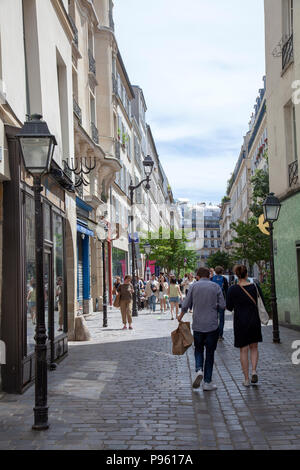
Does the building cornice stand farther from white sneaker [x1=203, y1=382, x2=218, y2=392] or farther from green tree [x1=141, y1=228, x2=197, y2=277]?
green tree [x1=141, y1=228, x2=197, y2=277]

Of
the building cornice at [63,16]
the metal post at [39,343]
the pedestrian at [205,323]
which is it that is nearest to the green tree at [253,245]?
the building cornice at [63,16]

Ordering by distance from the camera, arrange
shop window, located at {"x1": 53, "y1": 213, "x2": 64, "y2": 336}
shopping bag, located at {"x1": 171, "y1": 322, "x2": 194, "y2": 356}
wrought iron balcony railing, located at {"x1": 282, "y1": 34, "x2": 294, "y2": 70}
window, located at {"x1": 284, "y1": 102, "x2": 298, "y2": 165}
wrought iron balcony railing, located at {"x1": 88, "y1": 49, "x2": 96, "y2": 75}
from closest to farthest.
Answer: shopping bag, located at {"x1": 171, "y1": 322, "x2": 194, "y2": 356} < shop window, located at {"x1": 53, "y1": 213, "x2": 64, "y2": 336} < wrought iron balcony railing, located at {"x1": 282, "y1": 34, "x2": 294, "y2": 70} < window, located at {"x1": 284, "y1": 102, "x2": 298, "y2": 165} < wrought iron balcony railing, located at {"x1": 88, "y1": 49, "x2": 96, "y2": 75}

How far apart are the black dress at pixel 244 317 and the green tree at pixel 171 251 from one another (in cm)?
4219

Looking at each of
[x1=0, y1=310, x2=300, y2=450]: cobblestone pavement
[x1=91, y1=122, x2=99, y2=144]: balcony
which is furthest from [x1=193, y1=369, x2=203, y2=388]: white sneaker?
[x1=91, y1=122, x2=99, y2=144]: balcony

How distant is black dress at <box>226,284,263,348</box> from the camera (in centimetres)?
862

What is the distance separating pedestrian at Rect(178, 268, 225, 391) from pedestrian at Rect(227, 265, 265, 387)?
0.23 metres

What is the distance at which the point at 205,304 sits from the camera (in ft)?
28.6

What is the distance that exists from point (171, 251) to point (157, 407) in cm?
5183

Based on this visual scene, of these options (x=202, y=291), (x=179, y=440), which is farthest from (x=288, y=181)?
(x=179, y=440)

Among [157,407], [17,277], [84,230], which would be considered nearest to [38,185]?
[17,277]

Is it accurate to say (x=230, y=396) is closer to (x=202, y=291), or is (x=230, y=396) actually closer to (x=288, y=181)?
(x=202, y=291)

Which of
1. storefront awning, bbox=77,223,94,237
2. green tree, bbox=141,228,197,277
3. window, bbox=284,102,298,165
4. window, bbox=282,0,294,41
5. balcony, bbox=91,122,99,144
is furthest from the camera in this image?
green tree, bbox=141,228,197,277

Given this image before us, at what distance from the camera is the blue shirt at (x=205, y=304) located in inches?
340
